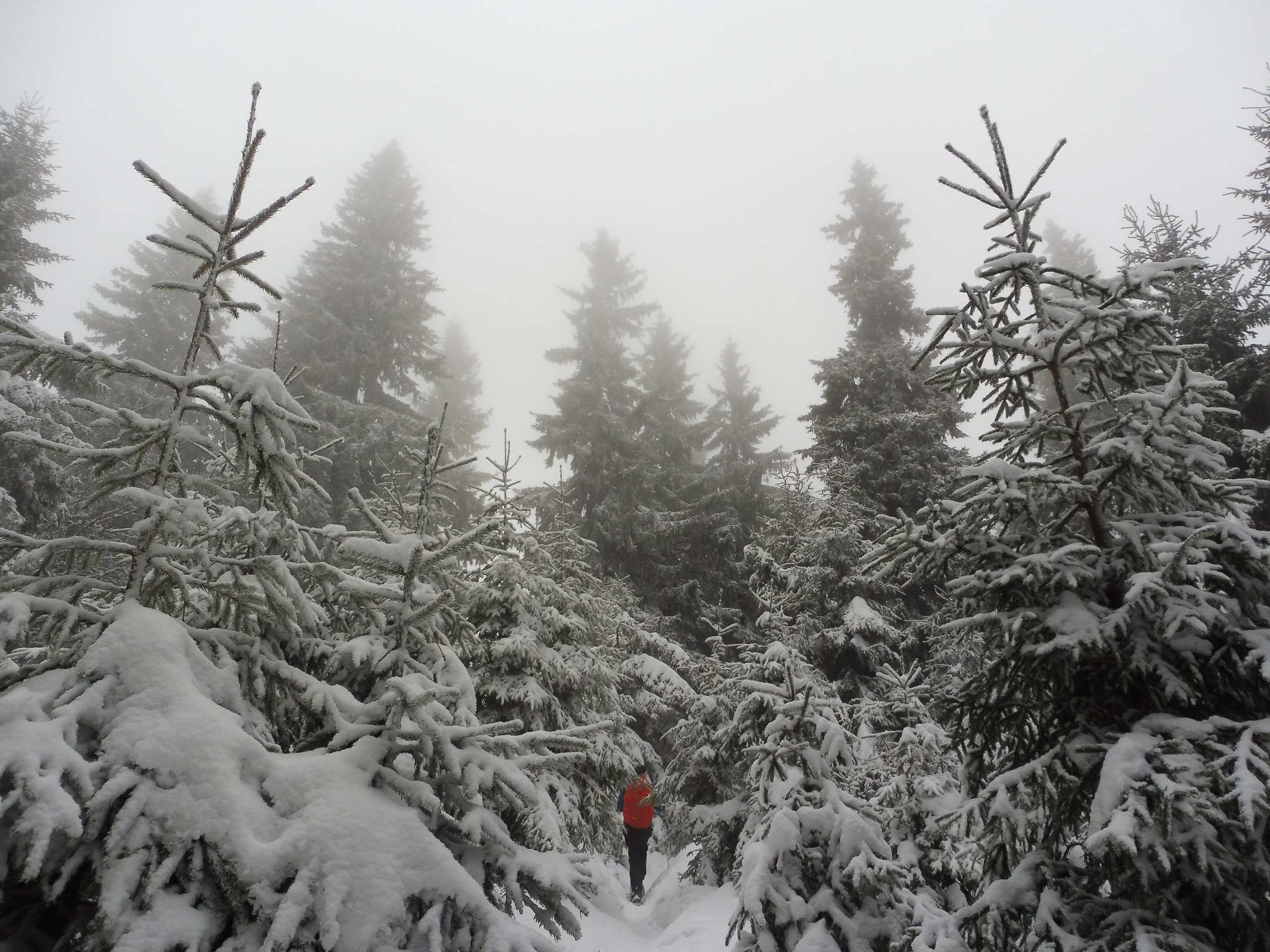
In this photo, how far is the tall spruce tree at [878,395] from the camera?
16156mm

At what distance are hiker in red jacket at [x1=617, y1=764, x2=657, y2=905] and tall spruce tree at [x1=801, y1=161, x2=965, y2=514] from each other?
26.4 ft

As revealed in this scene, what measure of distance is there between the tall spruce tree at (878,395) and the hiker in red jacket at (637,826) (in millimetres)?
8049

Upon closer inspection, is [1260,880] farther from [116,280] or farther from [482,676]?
[116,280]

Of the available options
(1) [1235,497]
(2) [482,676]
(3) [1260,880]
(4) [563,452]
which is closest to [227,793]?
(3) [1260,880]

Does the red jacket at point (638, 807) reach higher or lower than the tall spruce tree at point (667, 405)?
lower

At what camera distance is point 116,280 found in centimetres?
2373

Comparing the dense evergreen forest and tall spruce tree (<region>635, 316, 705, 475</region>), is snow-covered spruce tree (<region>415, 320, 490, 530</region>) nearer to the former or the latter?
tall spruce tree (<region>635, 316, 705, 475</region>)

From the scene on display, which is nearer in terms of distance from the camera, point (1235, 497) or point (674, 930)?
point (1235, 497)

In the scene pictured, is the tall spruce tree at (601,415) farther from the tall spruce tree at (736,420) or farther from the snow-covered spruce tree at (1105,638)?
the snow-covered spruce tree at (1105,638)

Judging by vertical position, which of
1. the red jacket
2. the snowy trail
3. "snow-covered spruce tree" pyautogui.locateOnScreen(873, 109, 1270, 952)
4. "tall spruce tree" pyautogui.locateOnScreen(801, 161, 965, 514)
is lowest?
the snowy trail

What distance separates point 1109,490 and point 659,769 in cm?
1147

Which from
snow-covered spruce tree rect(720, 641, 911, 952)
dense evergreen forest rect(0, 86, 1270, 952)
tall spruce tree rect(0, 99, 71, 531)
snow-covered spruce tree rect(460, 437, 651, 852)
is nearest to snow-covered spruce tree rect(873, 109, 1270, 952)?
dense evergreen forest rect(0, 86, 1270, 952)

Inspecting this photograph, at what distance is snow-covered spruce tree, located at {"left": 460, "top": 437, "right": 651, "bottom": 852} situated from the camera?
9.38m

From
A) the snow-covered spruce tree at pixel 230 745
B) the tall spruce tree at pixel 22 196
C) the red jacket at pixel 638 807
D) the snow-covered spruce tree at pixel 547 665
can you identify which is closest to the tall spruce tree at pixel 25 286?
the tall spruce tree at pixel 22 196
